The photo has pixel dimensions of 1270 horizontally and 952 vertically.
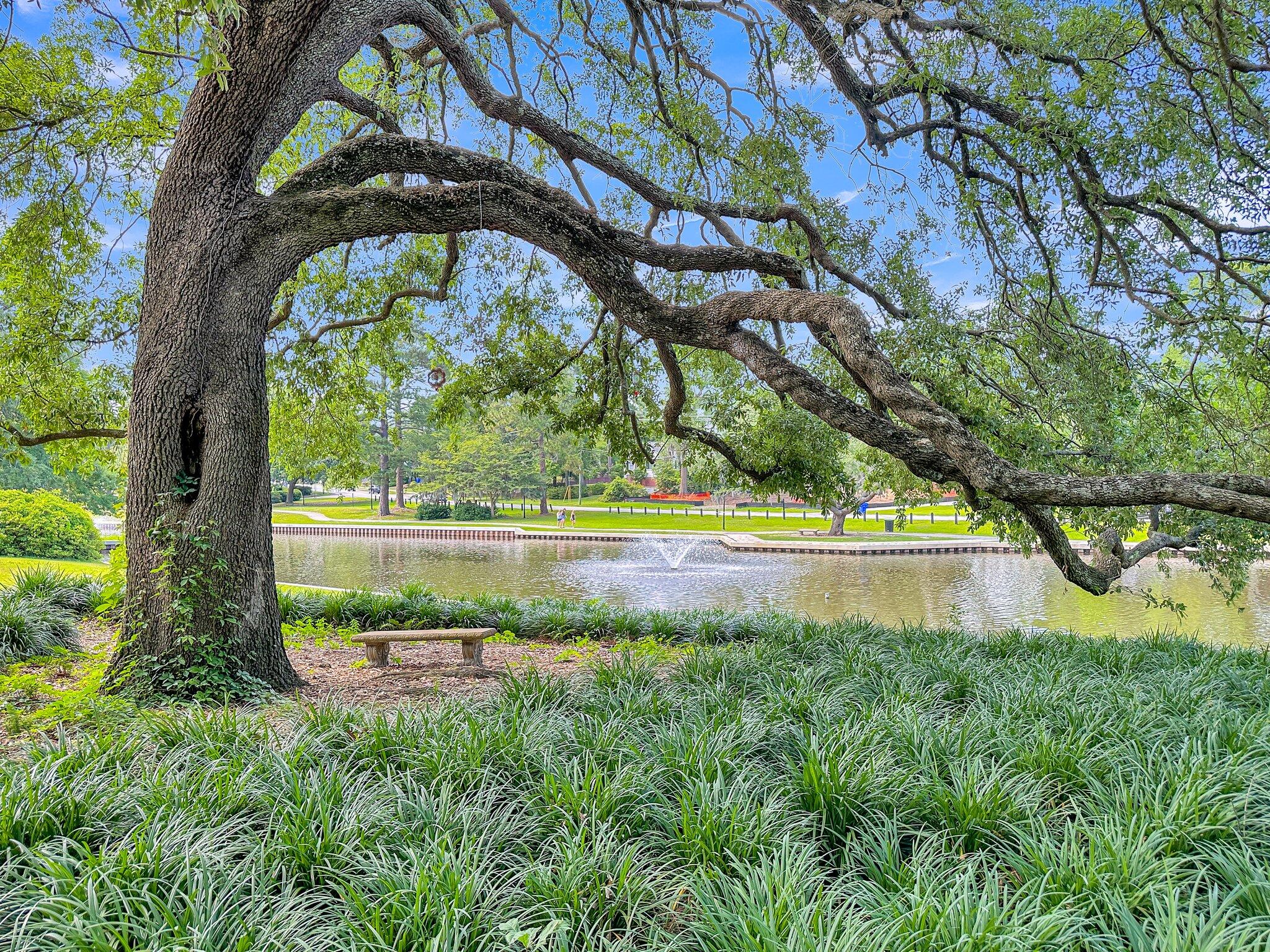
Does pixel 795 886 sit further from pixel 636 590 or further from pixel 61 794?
pixel 636 590

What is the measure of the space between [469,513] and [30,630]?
33.9m

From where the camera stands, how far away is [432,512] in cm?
3928

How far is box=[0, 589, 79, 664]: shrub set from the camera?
5832mm

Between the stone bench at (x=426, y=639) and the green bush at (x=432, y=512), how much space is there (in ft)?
112

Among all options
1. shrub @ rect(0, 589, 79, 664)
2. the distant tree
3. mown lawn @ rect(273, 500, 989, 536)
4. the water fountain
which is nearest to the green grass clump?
shrub @ rect(0, 589, 79, 664)

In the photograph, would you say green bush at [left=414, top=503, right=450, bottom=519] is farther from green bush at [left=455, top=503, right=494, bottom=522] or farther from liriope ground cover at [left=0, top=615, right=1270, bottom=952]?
liriope ground cover at [left=0, top=615, right=1270, bottom=952]

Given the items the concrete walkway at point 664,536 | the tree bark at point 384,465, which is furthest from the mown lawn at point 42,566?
the tree bark at point 384,465

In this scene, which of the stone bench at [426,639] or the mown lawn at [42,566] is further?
the mown lawn at [42,566]

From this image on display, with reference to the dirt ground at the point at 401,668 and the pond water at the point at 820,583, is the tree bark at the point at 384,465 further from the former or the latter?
the dirt ground at the point at 401,668

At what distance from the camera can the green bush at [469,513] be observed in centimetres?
3944

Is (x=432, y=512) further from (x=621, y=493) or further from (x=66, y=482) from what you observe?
(x=66, y=482)

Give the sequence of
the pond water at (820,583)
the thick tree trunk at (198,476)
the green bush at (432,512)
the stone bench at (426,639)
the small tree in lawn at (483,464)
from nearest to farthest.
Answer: the thick tree trunk at (198,476) → the stone bench at (426,639) → the pond water at (820,583) → the small tree in lawn at (483,464) → the green bush at (432,512)

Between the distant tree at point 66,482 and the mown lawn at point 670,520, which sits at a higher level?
the distant tree at point 66,482

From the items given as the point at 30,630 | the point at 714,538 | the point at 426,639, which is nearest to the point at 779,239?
the point at 426,639
